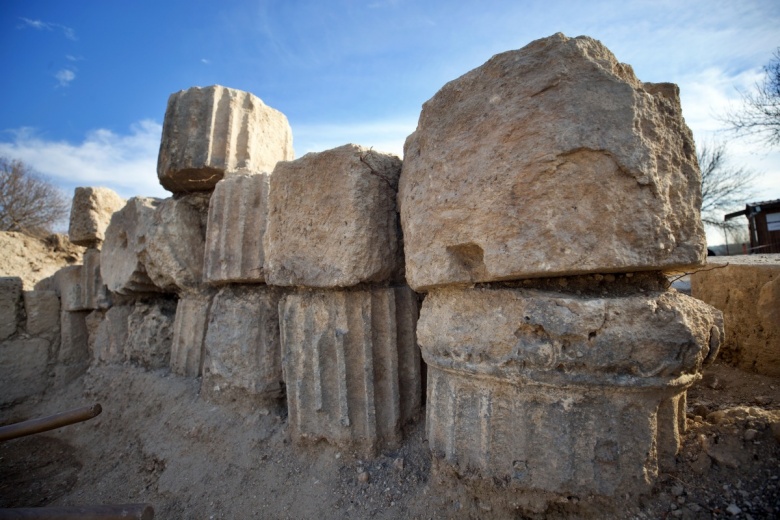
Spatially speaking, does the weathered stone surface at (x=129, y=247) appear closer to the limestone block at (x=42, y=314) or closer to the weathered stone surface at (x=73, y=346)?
the weathered stone surface at (x=73, y=346)

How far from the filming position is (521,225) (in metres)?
1.27

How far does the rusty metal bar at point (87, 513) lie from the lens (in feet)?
4.20

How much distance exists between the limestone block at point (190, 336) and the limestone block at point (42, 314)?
83.5 inches

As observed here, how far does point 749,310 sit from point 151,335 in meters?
3.64

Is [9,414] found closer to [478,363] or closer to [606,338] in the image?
[478,363]

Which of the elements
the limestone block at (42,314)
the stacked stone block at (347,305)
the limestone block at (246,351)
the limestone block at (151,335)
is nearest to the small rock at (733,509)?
the stacked stone block at (347,305)

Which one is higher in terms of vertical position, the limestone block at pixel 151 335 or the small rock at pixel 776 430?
the limestone block at pixel 151 335

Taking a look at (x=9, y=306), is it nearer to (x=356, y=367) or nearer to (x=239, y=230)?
(x=239, y=230)

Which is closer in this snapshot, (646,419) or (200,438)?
(646,419)

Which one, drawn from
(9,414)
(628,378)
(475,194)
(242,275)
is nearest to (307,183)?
(242,275)

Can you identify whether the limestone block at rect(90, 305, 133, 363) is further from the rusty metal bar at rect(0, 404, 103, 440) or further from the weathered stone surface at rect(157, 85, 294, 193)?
the rusty metal bar at rect(0, 404, 103, 440)

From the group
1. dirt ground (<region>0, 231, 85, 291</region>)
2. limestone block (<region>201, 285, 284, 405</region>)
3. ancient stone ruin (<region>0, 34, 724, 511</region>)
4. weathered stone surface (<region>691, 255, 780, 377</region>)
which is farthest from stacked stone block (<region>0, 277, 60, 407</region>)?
weathered stone surface (<region>691, 255, 780, 377</region>)

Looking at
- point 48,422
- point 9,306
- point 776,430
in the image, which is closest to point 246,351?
point 48,422

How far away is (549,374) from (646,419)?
0.32 metres
